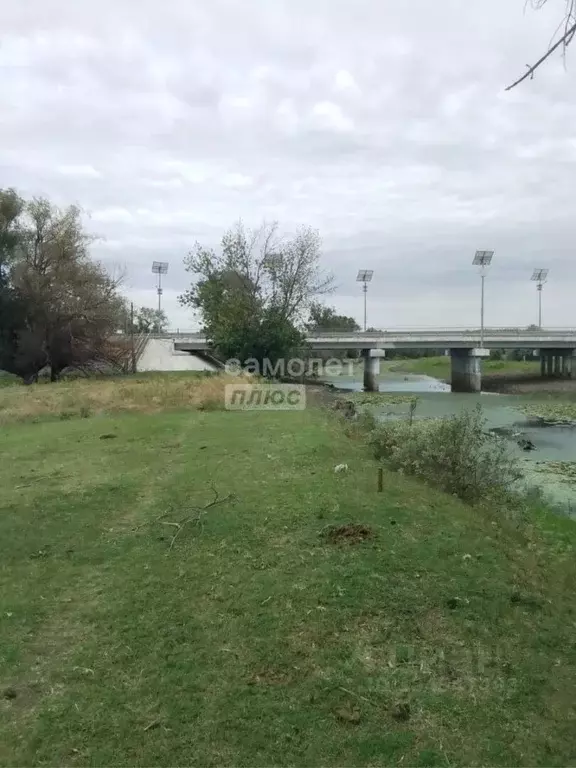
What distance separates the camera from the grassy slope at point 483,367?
62.5 metres

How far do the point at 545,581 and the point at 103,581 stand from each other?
3.63m

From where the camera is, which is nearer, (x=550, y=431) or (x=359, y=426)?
(x=359, y=426)

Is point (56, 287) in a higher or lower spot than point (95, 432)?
higher

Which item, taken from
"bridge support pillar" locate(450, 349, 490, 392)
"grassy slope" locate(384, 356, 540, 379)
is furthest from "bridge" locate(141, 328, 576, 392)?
"grassy slope" locate(384, 356, 540, 379)

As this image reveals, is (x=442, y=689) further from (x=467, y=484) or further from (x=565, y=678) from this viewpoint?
(x=467, y=484)

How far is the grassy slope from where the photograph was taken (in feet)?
205

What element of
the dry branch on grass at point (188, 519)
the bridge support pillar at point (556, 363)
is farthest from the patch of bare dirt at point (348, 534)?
the bridge support pillar at point (556, 363)

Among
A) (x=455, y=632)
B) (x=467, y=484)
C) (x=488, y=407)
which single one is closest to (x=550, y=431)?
(x=488, y=407)

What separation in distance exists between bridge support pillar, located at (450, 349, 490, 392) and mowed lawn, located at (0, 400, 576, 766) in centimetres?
4070

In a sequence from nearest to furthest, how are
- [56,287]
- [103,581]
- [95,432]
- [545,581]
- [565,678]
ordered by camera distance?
[565,678] < [103,581] < [545,581] < [95,432] < [56,287]

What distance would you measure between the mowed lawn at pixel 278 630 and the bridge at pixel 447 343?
36938 mm

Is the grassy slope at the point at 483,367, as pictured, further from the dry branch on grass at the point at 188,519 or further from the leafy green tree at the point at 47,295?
the dry branch on grass at the point at 188,519

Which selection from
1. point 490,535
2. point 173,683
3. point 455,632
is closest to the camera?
point 173,683

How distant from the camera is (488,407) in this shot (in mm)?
33312
